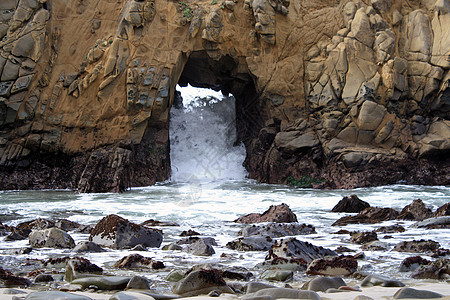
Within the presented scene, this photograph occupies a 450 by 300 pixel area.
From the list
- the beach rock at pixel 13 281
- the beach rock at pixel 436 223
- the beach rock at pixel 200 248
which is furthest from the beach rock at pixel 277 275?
the beach rock at pixel 436 223

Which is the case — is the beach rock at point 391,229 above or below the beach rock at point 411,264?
above

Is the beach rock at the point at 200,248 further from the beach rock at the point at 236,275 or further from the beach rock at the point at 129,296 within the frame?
the beach rock at the point at 129,296

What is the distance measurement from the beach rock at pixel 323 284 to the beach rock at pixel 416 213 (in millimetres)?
5530

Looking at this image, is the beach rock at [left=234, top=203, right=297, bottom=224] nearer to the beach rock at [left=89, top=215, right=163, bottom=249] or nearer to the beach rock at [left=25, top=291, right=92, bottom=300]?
the beach rock at [left=89, top=215, right=163, bottom=249]

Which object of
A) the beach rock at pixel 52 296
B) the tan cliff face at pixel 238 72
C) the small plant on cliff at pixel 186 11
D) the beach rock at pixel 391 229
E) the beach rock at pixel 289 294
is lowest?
the beach rock at pixel 391 229

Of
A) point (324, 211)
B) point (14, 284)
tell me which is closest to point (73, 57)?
point (324, 211)

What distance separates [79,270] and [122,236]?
5.92 feet

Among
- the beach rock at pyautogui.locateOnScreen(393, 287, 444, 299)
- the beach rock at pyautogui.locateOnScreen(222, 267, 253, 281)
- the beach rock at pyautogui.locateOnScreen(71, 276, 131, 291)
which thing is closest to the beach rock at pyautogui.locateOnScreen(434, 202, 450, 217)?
the beach rock at pyautogui.locateOnScreen(222, 267, 253, 281)

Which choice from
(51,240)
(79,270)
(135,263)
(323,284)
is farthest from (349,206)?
(79,270)

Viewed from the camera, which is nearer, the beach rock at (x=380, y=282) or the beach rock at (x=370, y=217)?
the beach rock at (x=380, y=282)

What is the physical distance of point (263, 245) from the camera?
20.4ft

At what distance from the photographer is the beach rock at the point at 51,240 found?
20.3 ft

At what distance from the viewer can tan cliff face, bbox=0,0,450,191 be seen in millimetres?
16375

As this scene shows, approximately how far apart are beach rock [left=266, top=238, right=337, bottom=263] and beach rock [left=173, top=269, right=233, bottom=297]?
4.72 ft
